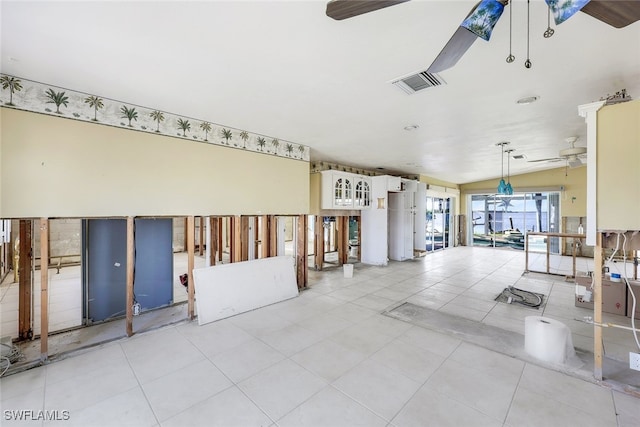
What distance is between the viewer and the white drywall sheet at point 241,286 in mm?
3588

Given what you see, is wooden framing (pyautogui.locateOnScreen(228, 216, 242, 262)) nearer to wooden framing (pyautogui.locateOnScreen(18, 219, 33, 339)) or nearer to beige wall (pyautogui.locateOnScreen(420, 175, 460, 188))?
wooden framing (pyautogui.locateOnScreen(18, 219, 33, 339))

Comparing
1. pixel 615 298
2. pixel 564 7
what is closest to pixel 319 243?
pixel 615 298

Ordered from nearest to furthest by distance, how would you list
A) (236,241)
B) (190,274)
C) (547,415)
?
(547,415) < (190,274) < (236,241)

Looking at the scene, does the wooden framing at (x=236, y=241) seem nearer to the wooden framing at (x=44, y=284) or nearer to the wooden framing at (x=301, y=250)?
the wooden framing at (x=301, y=250)

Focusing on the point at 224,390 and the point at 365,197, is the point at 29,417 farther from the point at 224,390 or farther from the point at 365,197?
the point at 365,197

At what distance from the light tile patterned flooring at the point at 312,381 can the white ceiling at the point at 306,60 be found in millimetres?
2735

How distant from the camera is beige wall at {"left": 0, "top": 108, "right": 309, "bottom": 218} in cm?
254

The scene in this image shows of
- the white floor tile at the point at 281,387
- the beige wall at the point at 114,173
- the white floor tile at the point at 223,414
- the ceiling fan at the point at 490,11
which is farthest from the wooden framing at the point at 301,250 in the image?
the ceiling fan at the point at 490,11

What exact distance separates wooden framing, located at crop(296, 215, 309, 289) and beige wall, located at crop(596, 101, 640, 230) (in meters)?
3.96

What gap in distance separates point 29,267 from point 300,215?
3675mm

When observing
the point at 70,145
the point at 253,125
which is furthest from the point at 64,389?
the point at 253,125

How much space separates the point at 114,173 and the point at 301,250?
3.13 metres

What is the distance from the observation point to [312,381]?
90.5 inches

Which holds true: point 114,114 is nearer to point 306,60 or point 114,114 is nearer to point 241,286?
point 306,60
